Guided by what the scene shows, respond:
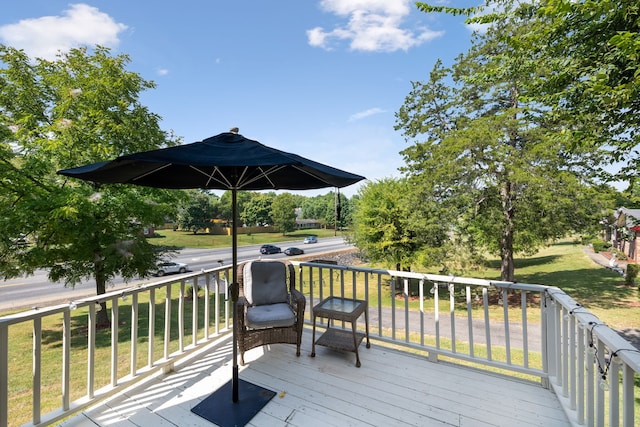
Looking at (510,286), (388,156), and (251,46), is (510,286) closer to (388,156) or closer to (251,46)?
(251,46)

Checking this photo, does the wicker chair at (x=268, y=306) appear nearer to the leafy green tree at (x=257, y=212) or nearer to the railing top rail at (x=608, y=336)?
the railing top rail at (x=608, y=336)

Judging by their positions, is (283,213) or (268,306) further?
(283,213)

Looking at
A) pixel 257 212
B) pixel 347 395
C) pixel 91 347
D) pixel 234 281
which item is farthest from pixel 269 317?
pixel 257 212

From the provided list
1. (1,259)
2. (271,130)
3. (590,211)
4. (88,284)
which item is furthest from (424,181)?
(88,284)

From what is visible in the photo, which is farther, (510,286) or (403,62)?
(403,62)

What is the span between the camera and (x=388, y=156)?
12.5m

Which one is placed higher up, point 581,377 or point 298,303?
point 298,303

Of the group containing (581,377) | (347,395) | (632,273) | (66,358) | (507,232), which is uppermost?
(507,232)

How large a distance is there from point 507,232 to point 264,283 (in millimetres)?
10176

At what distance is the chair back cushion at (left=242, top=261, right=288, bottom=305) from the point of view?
322 centimetres

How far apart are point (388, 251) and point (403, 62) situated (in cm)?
731

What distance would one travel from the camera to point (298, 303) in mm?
2963

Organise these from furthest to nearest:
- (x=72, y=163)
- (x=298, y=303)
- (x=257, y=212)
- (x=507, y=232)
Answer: (x=257, y=212) → (x=507, y=232) → (x=72, y=163) → (x=298, y=303)

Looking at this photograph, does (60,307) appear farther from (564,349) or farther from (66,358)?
(564,349)
